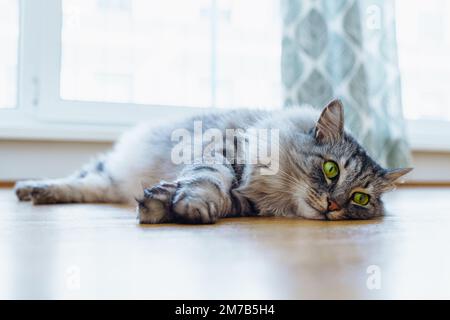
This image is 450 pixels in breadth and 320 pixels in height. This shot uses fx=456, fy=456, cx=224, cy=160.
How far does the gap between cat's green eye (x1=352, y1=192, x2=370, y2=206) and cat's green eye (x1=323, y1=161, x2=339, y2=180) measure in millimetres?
84

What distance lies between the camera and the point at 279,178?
1263mm

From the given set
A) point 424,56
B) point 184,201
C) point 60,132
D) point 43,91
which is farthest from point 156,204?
point 424,56

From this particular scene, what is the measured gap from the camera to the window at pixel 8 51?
250 centimetres

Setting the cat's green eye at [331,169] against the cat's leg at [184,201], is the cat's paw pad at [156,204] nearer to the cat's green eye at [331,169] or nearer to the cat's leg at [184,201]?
the cat's leg at [184,201]

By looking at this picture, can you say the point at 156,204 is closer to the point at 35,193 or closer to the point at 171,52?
the point at 35,193

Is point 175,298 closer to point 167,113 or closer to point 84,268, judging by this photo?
point 84,268

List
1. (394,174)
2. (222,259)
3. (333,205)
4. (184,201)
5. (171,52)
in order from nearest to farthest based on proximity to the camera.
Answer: (222,259) < (184,201) < (333,205) < (394,174) < (171,52)

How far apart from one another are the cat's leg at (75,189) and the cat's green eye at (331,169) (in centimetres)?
82

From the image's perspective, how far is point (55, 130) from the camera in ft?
7.94

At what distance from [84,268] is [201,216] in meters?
0.38

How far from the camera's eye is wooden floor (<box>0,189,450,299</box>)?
0.59m

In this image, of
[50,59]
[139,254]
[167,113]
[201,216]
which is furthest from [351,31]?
[139,254]

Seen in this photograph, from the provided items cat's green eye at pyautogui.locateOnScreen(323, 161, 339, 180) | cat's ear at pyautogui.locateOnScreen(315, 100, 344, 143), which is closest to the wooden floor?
cat's green eye at pyautogui.locateOnScreen(323, 161, 339, 180)

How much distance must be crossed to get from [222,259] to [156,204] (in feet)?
1.06
